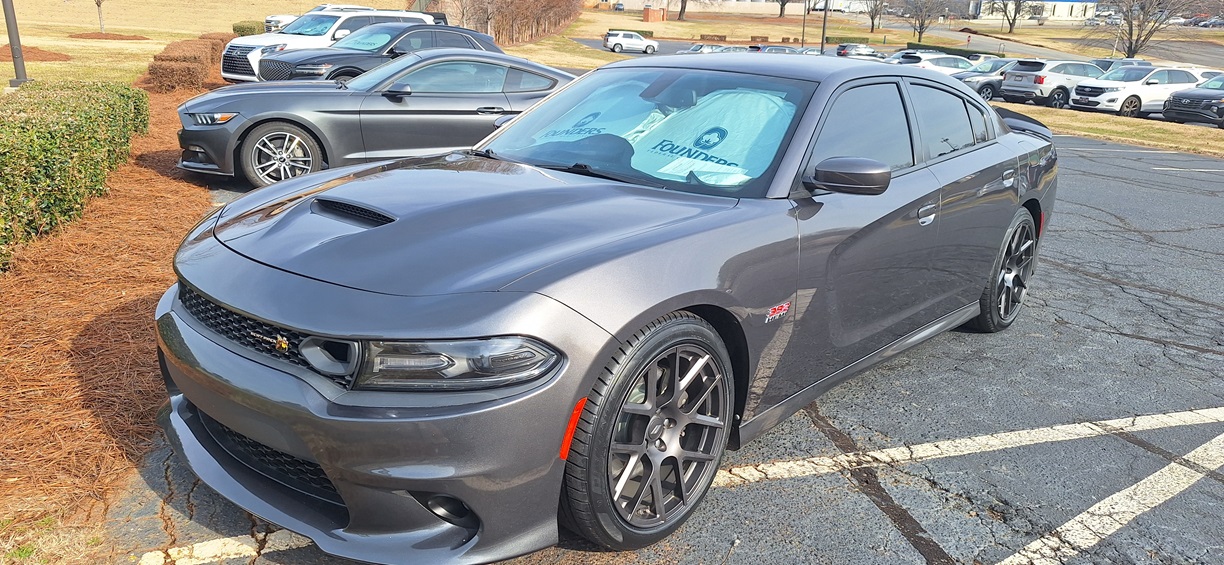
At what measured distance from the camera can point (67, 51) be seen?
24.3 m

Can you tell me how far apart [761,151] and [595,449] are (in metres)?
1.47

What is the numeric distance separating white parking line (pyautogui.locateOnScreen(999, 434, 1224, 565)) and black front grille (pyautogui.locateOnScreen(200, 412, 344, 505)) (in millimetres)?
2135

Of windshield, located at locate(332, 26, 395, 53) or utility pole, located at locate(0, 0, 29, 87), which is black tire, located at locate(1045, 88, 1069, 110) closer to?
windshield, located at locate(332, 26, 395, 53)

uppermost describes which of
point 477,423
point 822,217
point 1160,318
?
point 822,217

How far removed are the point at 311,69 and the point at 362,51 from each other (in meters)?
1.06

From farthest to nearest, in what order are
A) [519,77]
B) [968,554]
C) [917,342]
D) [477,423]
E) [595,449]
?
1. [519,77]
2. [917,342]
3. [968,554]
4. [595,449]
5. [477,423]

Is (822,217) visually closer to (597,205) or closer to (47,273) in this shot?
(597,205)

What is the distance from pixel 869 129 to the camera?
3.74 metres

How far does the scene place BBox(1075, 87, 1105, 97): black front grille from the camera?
24.8 metres

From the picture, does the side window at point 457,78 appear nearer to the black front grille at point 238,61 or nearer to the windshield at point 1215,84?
the black front grille at point 238,61

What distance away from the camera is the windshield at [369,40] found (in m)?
13.6

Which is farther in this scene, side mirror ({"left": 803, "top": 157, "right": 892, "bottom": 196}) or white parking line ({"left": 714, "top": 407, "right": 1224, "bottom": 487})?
white parking line ({"left": 714, "top": 407, "right": 1224, "bottom": 487})

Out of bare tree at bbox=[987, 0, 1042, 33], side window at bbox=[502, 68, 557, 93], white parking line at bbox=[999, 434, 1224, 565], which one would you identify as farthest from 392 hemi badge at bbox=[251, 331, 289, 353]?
bare tree at bbox=[987, 0, 1042, 33]

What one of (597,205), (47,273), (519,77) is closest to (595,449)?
(597,205)
